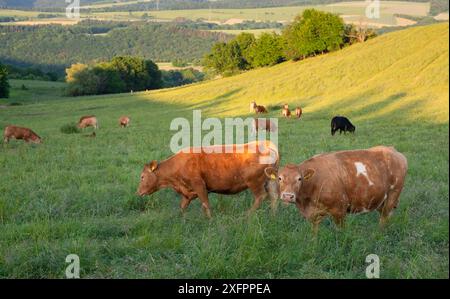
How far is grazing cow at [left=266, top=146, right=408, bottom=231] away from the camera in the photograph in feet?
22.7

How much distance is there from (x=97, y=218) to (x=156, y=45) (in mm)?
167043

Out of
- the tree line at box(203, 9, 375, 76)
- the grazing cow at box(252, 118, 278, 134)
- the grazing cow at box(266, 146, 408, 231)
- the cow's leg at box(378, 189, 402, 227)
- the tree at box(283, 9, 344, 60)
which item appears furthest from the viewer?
the tree line at box(203, 9, 375, 76)

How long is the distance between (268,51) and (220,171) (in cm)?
7072

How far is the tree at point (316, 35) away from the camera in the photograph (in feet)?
226

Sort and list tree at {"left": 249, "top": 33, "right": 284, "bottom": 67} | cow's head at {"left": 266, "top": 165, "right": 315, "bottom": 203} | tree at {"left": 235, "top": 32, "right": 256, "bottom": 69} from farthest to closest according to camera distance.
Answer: tree at {"left": 235, "top": 32, "right": 256, "bottom": 69} → tree at {"left": 249, "top": 33, "right": 284, "bottom": 67} → cow's head at {"left": 266, "top": 165, "right": 315, "bottom": 203}

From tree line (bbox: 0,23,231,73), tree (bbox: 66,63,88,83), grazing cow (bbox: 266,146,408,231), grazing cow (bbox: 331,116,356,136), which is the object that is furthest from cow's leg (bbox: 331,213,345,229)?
tree line (bbox: 0,23,231,73)

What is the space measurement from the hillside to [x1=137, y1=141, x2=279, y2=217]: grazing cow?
721 inches

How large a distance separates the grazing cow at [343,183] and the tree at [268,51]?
70119mm

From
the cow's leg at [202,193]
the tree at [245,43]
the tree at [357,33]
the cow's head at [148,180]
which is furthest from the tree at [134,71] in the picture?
the cow's leg at [202,193]

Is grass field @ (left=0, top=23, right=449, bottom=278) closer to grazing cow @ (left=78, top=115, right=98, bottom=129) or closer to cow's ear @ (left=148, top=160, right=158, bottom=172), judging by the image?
cow's ear @ (left=148, top=160, right=158, bottom=172)

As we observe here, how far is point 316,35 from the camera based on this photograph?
70000 mm

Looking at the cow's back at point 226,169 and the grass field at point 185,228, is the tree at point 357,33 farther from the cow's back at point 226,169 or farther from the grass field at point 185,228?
the cow's back at point 226,169
